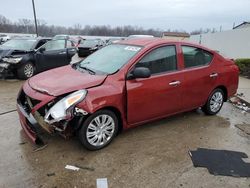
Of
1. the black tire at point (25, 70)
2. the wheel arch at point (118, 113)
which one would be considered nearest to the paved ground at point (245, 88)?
the wheel arch at point (118, 113)

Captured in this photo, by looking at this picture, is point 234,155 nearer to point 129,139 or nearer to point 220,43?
point 129,139

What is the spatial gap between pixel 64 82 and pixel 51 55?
6.81m

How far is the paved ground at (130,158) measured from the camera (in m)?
3.47

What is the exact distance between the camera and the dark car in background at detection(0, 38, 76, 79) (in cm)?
942

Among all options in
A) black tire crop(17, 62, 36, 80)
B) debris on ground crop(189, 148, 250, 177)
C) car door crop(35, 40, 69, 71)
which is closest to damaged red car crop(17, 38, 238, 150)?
debris on ground crop(189, 148, 250, 177)

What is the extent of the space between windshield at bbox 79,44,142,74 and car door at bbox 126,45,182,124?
28 cm

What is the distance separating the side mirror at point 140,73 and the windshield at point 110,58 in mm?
257

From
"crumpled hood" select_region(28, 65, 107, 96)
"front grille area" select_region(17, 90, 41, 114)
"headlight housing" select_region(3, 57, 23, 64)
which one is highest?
"crumpled hood" select_region(28, 65, 107, 96)

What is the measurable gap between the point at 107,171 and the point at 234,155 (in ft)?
6.78

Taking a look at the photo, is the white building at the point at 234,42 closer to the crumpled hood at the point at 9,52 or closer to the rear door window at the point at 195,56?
the rear door window at the point at 195,56

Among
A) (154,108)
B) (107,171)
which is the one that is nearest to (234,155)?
(154,108)

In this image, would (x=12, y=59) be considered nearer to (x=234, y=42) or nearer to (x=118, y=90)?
(x=118, y=90)

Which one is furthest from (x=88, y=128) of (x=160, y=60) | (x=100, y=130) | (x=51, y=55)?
(x=51, y=55)

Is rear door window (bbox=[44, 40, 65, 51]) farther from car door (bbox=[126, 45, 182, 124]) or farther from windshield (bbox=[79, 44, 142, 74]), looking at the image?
car door (bbox=[126, 45, 182, 124])
